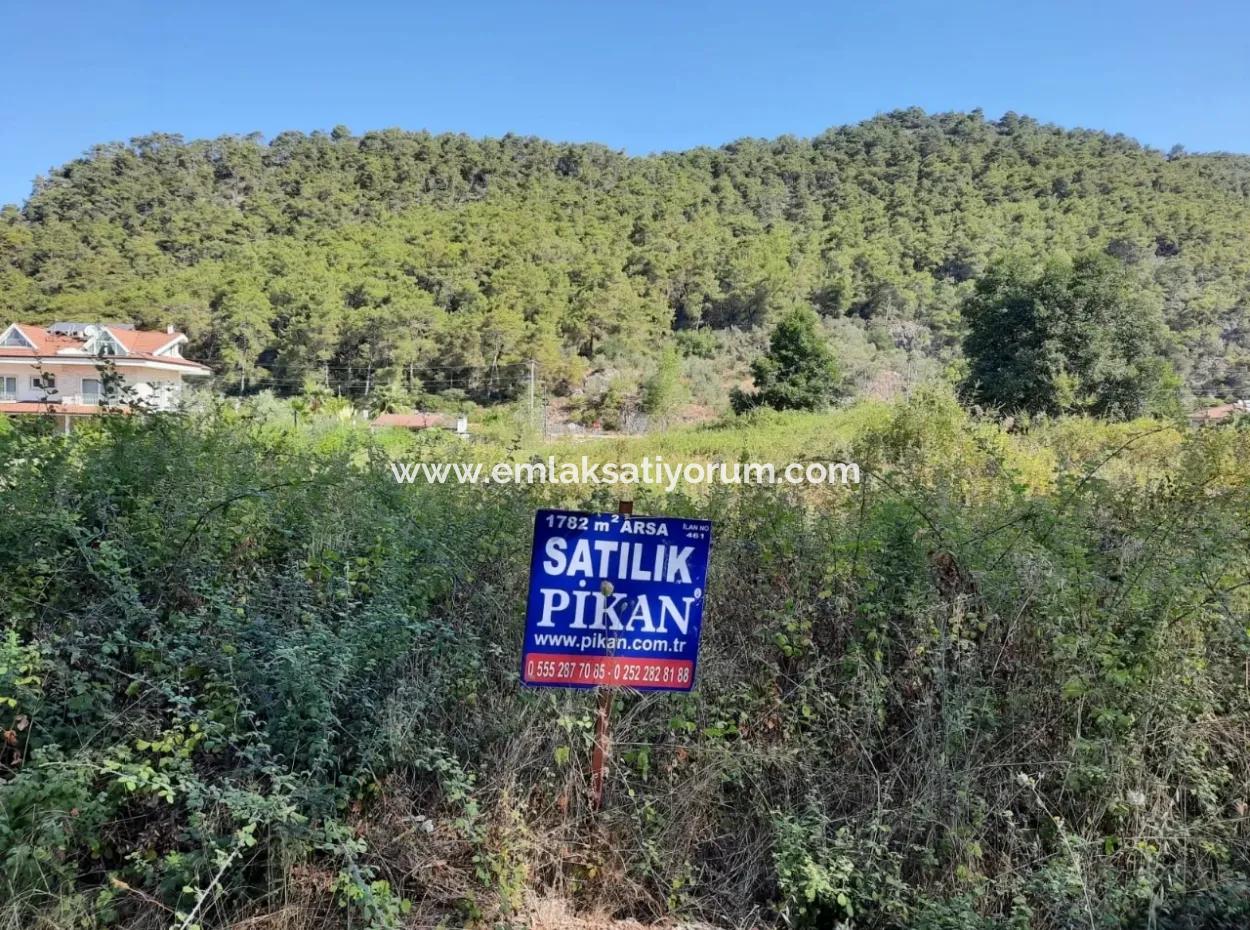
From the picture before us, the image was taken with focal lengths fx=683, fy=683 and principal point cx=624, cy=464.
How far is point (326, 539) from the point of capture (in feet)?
9.59

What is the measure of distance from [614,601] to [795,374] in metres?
29.9

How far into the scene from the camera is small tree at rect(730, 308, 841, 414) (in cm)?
2997

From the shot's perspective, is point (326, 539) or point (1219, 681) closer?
point (1219, 681)

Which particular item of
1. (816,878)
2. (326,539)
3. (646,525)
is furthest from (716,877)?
(326,539)

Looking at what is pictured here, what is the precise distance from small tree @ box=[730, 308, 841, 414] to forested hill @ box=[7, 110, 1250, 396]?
1572 cm

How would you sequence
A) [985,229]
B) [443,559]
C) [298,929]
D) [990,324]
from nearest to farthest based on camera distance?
[298,929] < [443,559] < [990,324] < [985,229]

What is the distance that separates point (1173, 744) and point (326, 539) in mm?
3096

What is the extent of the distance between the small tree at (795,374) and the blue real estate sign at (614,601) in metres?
28.5

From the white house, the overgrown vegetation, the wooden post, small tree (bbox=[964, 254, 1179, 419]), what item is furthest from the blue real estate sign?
the white house

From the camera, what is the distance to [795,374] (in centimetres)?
3047

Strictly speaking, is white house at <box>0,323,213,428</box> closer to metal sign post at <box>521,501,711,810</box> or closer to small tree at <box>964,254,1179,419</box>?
metal sign post at <box>521,501,711,810</box>

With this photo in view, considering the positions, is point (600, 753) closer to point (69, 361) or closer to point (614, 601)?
point (614, 601)

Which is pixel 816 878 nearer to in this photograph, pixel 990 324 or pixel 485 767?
pixel 485 767

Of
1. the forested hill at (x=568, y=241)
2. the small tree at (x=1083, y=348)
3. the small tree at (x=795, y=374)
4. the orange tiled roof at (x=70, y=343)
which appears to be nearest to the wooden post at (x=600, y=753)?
the small tree at (x=1083, y=348)
